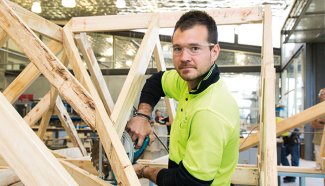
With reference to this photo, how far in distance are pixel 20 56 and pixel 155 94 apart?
17066 millimetres

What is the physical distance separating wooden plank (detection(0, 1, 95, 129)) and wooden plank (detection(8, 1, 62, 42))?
750 mm

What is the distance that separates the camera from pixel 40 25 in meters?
2.79

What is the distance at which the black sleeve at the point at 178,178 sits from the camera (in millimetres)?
1559

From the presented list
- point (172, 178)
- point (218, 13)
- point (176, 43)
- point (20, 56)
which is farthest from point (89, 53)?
point (20, 56)

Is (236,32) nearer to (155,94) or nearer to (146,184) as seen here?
(146,184)

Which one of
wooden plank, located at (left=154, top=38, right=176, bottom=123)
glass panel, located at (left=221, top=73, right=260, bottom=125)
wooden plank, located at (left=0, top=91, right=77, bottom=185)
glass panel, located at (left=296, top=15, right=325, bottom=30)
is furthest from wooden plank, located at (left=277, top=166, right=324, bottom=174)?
glass panel, located at (left=221, top=73, right=260, bottom=125)

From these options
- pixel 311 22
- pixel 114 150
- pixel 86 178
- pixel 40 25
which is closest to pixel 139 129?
pixel 86 178

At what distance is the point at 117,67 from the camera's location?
1664 cm

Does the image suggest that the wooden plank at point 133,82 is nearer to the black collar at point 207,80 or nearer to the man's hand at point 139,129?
the man's hand at point 139,129

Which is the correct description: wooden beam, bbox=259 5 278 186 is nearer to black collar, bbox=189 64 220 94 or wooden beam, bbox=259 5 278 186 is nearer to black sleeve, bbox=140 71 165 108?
black collar, bbox=189 64 220 94

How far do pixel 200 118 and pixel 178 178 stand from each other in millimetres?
302

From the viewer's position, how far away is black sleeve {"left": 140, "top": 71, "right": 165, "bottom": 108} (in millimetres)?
2357

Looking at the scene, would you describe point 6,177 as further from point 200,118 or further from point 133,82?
point 200,118

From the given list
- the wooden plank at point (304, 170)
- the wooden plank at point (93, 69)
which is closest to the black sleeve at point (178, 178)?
the wooden plank at point (93, 69)
